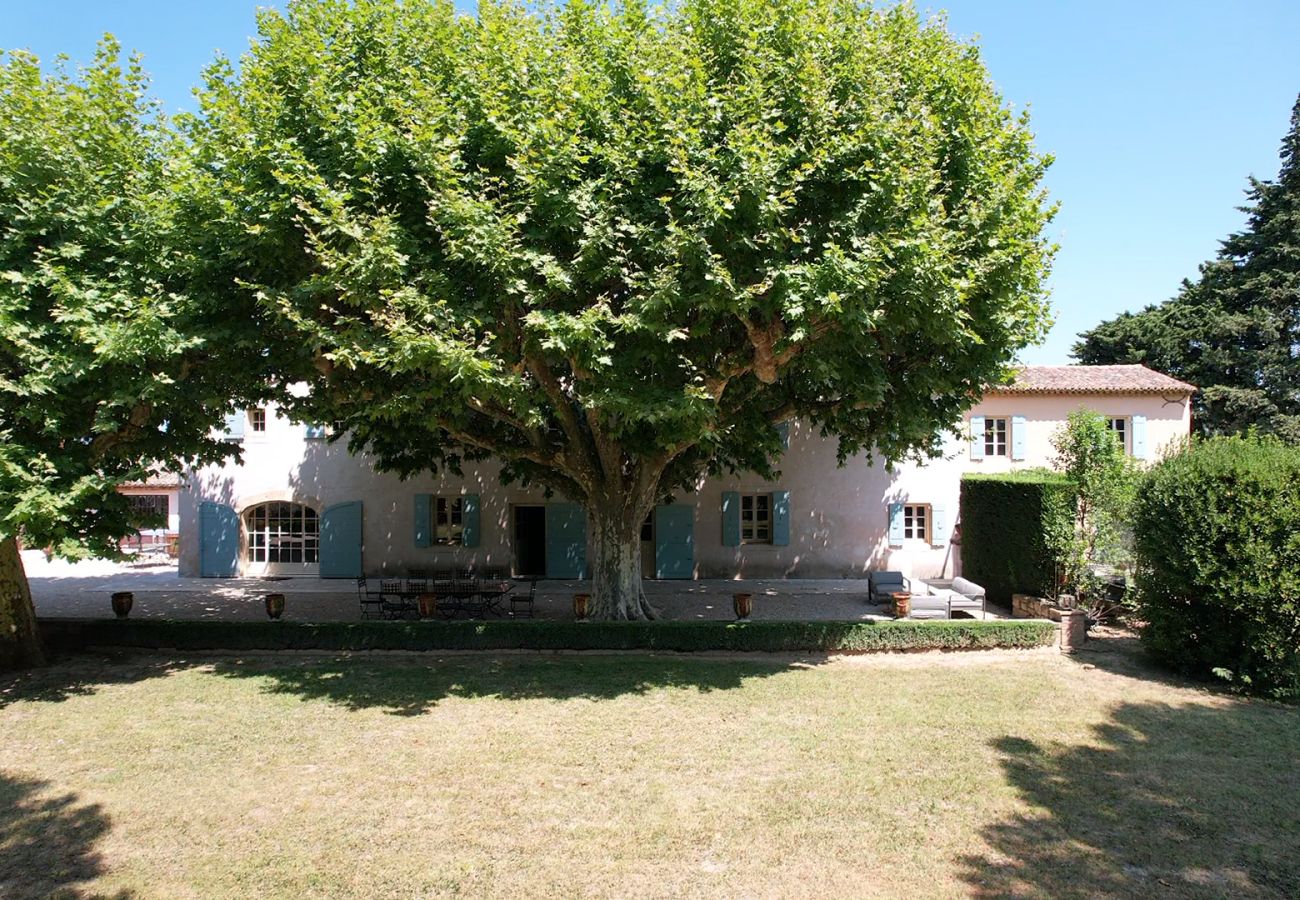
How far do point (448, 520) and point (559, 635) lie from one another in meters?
8.82

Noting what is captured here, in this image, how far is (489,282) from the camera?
8859mm

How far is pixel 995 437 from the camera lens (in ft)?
65.0

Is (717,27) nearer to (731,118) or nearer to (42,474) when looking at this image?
(731,118)

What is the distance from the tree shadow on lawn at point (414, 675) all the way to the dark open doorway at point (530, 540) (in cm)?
825

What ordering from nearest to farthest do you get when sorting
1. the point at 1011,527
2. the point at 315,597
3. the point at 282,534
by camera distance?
the point at 1011,527
the point at 315,597
the point at 282,534

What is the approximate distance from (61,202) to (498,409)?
5926mm

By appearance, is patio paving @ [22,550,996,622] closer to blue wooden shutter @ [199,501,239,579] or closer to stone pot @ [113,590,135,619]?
blue wooden shutter @ [199,501,239,579]

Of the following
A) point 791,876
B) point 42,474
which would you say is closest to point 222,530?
point 42,474

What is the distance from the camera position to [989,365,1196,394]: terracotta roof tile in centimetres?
1953

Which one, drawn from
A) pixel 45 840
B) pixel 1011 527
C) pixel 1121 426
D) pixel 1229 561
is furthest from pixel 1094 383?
pixel 45 840

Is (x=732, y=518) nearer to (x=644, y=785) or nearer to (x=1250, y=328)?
(x=644, y=785)

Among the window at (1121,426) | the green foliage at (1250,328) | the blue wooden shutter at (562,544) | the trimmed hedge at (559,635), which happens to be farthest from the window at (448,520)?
the green foliage at (1250,328)

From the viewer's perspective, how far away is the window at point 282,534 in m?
19.8

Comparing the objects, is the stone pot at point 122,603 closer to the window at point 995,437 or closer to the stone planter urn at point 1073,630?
the stone planter urn at point 1073,630
